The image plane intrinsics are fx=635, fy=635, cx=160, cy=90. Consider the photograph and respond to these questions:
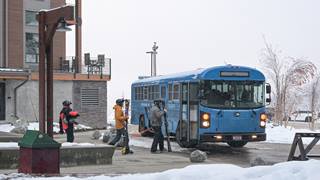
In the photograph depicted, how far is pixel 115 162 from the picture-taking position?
16.7 metres

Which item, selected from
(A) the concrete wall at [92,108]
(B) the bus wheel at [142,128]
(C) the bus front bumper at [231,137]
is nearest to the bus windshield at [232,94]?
(C) the bus front bumper at [231,137]

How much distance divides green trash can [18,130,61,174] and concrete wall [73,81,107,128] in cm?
2803

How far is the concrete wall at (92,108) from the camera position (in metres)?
39.7

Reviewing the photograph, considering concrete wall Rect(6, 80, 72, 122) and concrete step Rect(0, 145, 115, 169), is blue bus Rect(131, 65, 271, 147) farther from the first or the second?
concrete wall Rect(6, 80, 72, 122)

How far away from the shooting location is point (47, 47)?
13938 mm

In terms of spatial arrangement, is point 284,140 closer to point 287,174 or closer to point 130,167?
point 130,167

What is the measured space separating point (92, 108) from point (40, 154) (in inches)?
1150

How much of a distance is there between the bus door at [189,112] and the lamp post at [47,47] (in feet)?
→ 25.6

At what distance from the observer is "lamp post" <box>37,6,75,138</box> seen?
13.5 m

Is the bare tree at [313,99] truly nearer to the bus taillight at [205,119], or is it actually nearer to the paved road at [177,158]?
the paved road at [177,158]

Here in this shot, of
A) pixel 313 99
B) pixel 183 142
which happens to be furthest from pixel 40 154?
pixel 313 99

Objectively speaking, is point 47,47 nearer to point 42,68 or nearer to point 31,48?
point 42,68

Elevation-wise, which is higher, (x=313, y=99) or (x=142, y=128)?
(x=313, y=99)

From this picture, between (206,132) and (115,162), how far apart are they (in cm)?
509
